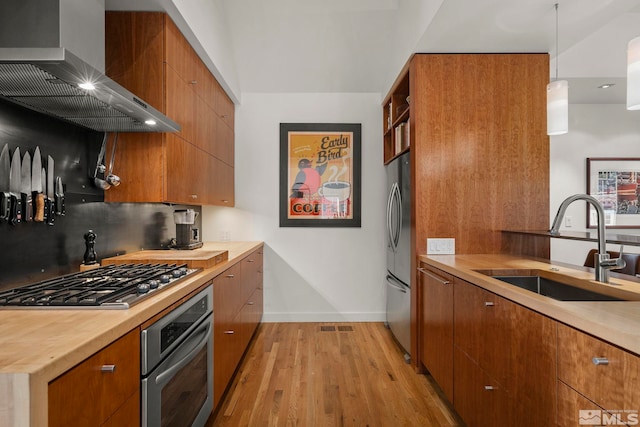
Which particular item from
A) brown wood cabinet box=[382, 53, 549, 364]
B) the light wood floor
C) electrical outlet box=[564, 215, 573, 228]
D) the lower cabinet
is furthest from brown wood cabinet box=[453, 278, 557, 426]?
electrical outlet box=[564, 215, 573, 228]

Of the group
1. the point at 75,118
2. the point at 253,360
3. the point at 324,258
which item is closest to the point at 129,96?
the point at 75,118

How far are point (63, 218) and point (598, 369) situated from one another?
2261 mm

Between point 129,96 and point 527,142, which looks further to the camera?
point 527,142

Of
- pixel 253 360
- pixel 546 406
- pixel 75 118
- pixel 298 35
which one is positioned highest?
pixel 298 35

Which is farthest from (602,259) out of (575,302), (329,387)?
(329,387)

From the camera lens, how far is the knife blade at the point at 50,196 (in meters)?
1.64

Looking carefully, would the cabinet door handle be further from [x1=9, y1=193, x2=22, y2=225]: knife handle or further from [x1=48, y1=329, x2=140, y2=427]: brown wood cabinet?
[x1=9, y1=193, x2=22, y2=225]: knife handle

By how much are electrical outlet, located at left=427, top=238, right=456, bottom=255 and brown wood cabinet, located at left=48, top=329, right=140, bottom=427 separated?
6.73 feet

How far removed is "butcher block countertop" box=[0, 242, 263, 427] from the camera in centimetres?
72

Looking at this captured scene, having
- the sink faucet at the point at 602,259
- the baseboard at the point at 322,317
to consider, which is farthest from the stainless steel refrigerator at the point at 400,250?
the sink faucet at the point at 602,259

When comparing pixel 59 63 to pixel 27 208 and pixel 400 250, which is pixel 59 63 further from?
pixel 400 250

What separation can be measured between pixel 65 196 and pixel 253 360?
6.12 ft

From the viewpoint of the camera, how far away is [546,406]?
1190mm

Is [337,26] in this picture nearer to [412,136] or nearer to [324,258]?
[412,136]
